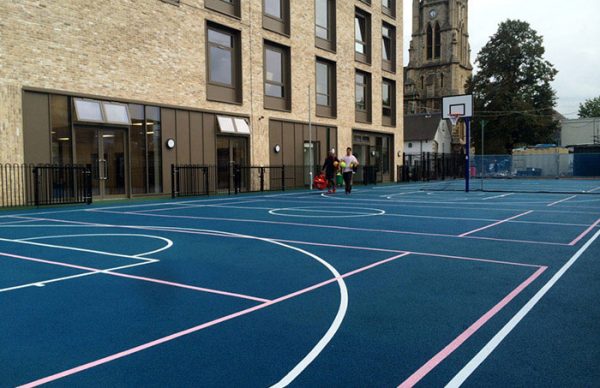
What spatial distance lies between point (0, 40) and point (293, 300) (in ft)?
48.3

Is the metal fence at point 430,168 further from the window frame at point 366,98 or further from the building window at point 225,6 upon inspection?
the building window at point 225,6

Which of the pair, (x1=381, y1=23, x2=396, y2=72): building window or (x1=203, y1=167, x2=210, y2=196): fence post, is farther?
(x1=381, y1=23, x2=396, y2=72): building window

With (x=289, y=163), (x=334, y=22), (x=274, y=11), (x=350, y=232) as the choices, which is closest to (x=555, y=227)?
(x=350, y=232)

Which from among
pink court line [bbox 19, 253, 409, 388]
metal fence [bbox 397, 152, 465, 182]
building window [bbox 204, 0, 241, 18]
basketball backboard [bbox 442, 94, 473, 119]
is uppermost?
building window [bbox 204, 0, 241, 18]

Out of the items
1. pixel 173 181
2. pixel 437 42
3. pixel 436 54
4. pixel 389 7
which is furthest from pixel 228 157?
pixel 437 42

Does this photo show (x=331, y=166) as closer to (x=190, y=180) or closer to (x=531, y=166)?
(x=190, y=180)

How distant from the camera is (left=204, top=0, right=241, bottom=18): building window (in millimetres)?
22405

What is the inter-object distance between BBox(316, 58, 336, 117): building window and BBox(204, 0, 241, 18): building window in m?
6.85

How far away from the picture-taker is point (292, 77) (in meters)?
26.9

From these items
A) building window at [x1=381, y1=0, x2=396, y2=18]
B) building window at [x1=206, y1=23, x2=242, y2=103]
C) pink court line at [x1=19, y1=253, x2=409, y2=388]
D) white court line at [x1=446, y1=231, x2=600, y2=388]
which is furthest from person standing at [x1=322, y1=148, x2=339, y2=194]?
building window at [x1=381, y1=0, x2=396, y2=18]

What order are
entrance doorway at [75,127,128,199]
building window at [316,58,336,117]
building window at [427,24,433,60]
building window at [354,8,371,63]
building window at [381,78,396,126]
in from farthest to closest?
building window at [427,24,433,60], building window at [381,78,396,126], building window at [354,8,371,63], building window at [316,58,336,117], entrance doorway at [75,127,128,199]

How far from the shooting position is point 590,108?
294ft

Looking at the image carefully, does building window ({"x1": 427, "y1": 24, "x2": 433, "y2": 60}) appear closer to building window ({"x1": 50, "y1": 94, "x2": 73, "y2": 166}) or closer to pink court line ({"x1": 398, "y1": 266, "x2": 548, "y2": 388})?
building window ({"x1": 50, "y1": 94, "x2": 73, "y2": 166})

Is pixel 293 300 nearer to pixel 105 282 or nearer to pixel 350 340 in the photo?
pixel 350 340
